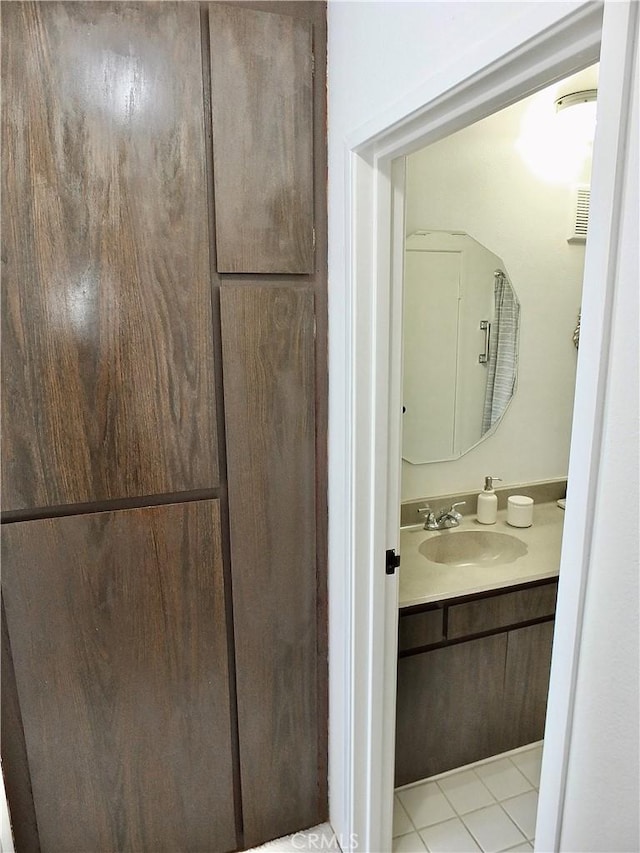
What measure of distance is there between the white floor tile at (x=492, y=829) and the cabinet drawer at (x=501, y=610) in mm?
622

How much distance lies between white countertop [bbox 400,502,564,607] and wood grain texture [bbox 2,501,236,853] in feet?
2.14

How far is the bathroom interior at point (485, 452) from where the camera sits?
74.2 inches

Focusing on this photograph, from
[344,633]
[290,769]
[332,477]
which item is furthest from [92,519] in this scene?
[290,769]

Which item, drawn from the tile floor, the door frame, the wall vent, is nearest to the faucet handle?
the door frame

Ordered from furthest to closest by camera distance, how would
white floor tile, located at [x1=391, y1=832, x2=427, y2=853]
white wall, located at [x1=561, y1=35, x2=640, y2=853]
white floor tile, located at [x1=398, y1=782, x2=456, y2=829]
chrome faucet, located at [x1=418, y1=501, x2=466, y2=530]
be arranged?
chrome faucet, located at [x1=418, y1=501, x2=466, y2=530], white floor tile, located at [x1=398, y1=782, x2=456, y2=829], white floor tile, located at [x1=391, y1=832, x2=427, y2=853], white wall, located at [x1=561, y1=35, x2=640, y2=853]

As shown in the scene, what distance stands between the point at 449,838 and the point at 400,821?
0.16 m

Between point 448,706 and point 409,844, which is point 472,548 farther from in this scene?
point 409,844

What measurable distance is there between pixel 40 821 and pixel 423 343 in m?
1.87

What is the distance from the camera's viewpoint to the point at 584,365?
68cm

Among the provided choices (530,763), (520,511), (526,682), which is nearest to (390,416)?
(520,511)

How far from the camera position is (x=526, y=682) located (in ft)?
6.66

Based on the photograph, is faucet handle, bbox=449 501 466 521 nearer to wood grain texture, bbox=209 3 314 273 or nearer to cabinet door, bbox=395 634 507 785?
cabinet door, bbox=395 634 507 785

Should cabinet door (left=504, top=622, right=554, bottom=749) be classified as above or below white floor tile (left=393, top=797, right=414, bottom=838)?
above

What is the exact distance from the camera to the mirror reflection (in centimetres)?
210
